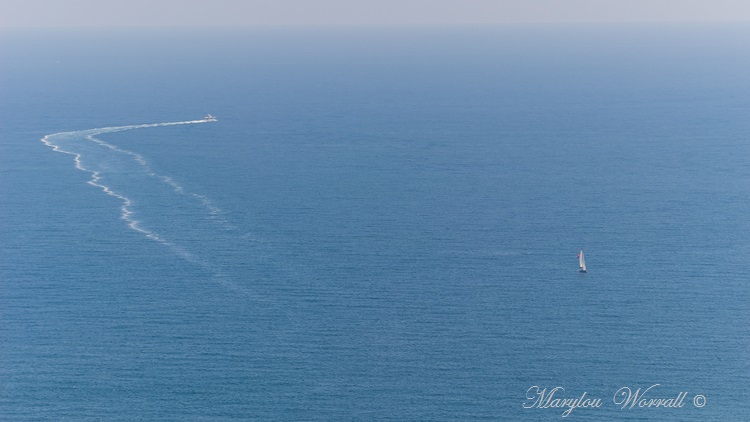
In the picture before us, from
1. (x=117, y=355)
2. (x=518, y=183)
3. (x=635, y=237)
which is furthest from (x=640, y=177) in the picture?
(x=117, y=355)

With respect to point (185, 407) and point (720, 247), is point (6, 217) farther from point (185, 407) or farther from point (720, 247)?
point (720, 247)

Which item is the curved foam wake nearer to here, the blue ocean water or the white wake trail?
the white wake trail

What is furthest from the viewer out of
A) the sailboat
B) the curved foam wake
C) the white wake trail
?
the white wake trail

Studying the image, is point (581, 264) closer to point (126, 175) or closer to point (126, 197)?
point (126, 197)

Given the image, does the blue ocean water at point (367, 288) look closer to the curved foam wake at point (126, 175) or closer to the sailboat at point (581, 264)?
the curved foam wake at point (126, 175)

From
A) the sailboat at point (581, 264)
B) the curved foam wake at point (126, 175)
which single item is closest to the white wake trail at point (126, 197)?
the curved foam wake at point (126, 175)

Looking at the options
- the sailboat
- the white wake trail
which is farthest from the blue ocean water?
the sailboat

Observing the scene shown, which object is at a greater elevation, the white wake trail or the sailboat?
the sailboat

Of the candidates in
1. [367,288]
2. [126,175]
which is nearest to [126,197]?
[126,175]

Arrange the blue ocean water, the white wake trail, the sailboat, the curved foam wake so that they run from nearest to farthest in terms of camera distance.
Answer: the blue ocean water → the sailboat → the curved foam wake → the white wake trail
